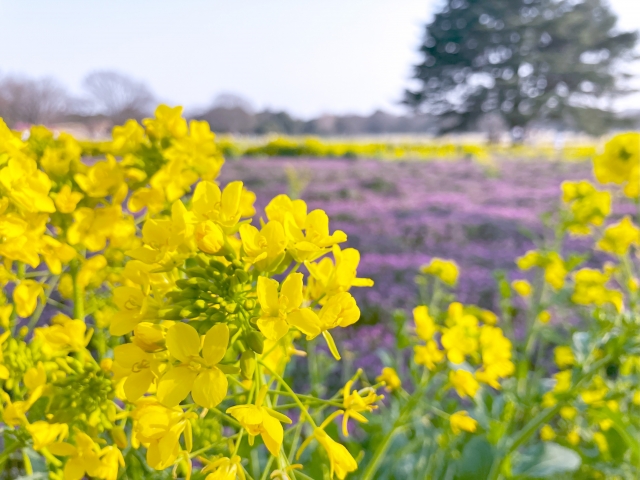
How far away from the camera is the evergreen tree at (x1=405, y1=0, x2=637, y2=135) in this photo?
27875mm

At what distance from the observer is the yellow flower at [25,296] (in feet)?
2.88

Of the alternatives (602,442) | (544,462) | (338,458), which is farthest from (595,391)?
(338,458)

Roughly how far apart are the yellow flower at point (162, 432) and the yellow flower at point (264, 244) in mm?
244

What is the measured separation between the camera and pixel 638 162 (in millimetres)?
1860

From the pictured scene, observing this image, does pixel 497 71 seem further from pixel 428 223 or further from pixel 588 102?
pixel 428 223

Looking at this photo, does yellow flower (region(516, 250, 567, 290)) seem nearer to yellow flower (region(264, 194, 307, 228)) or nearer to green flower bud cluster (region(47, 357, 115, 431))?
yellow flower (region(264, 194, 307, 228))

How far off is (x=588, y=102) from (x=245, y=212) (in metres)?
35.4

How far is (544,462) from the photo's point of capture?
175 centimetres

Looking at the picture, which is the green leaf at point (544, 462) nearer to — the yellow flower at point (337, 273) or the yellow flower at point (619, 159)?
the yellow flower at point (619, 159)

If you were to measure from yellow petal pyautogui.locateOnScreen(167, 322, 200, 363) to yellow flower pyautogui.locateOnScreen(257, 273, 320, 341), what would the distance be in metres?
0.09

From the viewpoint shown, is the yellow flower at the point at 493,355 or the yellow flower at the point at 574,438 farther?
the yellow flower at the point at 574,438

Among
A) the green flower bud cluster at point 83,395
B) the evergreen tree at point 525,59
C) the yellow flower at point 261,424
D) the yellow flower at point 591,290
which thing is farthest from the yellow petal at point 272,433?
the evergreen tree at point 525,59

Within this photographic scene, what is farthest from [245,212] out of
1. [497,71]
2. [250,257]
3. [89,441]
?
[497,71]

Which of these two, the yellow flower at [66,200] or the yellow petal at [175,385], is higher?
the yellow flower at [66,200]
